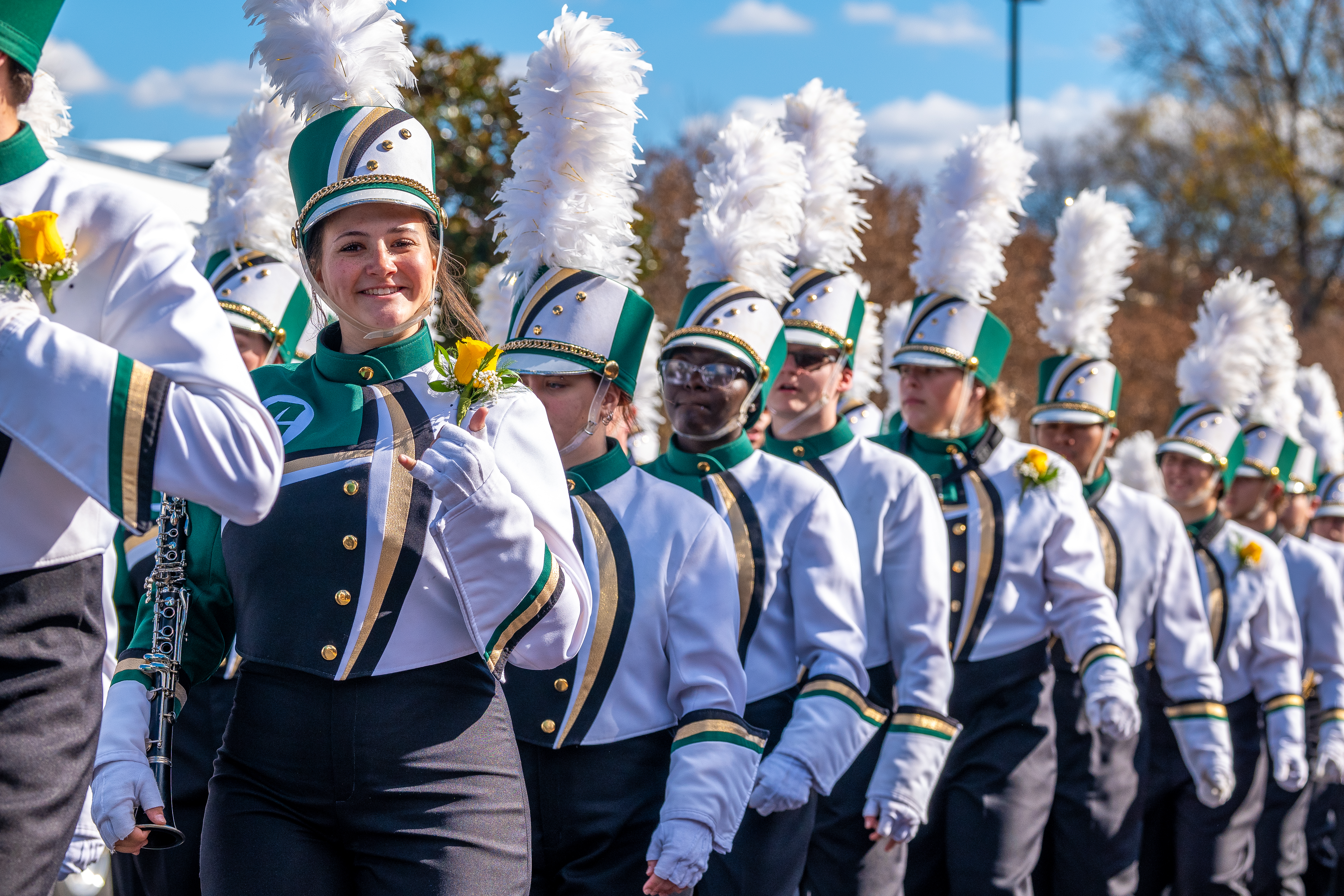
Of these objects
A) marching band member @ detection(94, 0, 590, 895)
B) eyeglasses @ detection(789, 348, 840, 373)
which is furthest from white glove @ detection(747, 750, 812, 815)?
eyeglasses @ detection(789, 348, 840, 373)

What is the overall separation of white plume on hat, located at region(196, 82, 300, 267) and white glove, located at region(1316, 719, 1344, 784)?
18.6 ft

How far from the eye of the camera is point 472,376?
8.41 ft

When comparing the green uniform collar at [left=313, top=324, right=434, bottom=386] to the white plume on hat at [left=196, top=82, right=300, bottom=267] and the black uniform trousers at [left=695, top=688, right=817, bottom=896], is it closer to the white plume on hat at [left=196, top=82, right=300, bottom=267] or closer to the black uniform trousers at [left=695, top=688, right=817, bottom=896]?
the black uniform trousers at [left=695, top=688, right=817, bottom=896]

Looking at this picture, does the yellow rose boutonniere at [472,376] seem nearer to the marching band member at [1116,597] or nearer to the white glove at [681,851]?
the white glove at [681,851]

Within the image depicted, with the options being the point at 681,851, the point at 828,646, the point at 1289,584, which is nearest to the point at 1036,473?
the point at 828,646

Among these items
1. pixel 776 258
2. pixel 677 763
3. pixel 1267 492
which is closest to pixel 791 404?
pixel 776 258

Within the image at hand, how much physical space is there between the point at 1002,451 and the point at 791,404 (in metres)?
1.16

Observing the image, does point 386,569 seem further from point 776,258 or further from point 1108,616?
point 1108,616

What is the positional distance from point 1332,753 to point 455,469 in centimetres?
645

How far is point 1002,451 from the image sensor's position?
570cm

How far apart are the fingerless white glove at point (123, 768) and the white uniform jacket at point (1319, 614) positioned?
21.9 ft

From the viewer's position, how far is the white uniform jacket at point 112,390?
1.86 m

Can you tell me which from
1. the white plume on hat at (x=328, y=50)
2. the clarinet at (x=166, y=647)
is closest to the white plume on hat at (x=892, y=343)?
the white plume on hat at (x=328, y=50)

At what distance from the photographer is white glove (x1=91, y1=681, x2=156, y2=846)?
2.44 meters
